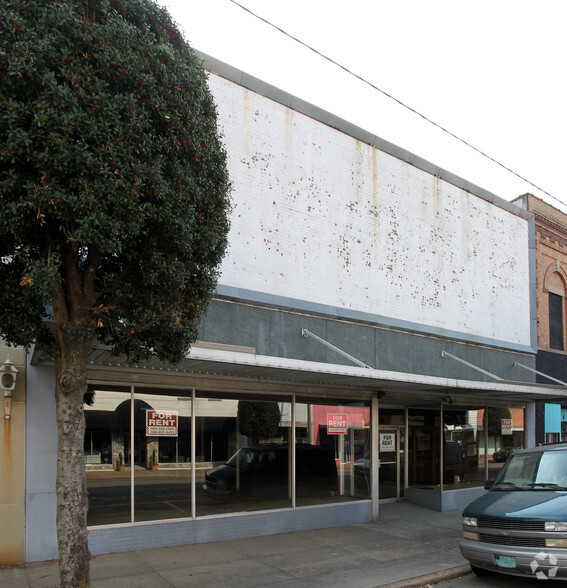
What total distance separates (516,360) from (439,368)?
164 inches

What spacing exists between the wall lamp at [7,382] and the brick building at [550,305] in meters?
15.6

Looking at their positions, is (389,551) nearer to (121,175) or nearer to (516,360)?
(121,175)

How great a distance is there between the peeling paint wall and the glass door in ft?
9.59

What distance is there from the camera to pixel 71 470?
565 cm

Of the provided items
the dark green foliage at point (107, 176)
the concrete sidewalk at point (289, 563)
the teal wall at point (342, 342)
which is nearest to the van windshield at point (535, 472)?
the concrete sidewalk at point (289, 563)

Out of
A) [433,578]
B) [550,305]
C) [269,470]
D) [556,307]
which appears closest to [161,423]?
[269,470]

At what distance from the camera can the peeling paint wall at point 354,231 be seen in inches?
450

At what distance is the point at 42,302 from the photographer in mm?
5801

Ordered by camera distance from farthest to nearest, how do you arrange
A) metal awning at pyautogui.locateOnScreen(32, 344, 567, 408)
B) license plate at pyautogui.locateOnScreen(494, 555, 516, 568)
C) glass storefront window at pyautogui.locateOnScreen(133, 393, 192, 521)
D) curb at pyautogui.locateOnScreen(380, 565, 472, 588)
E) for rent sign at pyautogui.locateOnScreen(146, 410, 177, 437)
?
for rent sign at pyautogui.locateOnScreen(146, 410, 177, 437) → glass storefront window at pyautogui.locateOnScreen(133, 393, 192, 521) → metal awning at pyautogui.locateOnScreen(32, 344, 567, 408) → curb at pyautogui.locateOnScreen(380, 565, 472, 588) → license plate at pyautogui.locateOnScreen(494, 555, 516, 568)

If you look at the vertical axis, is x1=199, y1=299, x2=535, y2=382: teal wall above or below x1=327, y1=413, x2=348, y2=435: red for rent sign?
above

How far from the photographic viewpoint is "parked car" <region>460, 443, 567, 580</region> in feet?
22.9

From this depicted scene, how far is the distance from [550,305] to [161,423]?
15185 mm

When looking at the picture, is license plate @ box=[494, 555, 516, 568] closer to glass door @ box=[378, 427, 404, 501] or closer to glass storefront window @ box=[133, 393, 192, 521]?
glass storefront window @ box=[133, 393, 192, 521]

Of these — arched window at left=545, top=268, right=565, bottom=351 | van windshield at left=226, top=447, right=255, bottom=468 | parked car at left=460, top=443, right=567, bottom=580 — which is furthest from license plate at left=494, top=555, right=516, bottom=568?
arched window at left=545, top=268, right=565, bottom=351
